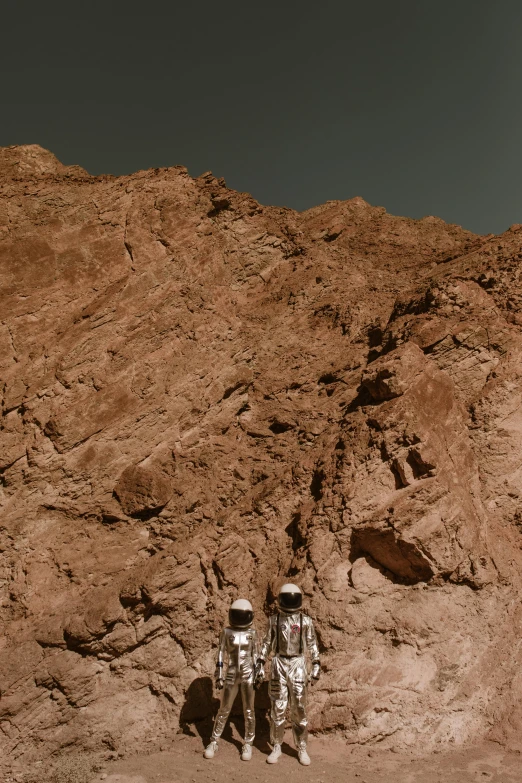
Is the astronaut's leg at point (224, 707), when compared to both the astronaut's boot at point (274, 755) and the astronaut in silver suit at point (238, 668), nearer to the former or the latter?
the astronaut in silver suit at point (238, 668)

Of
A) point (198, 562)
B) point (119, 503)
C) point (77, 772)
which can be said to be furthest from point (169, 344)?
point (77, 772)

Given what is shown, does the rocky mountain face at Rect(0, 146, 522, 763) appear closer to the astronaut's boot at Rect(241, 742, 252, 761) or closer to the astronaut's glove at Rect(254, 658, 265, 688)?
the astronaut's glove at Rect(254, 658, 265, 688)

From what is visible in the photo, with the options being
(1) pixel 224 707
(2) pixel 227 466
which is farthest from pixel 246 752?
(2) pixel 227 466

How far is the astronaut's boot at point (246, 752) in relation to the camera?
577 centimetres

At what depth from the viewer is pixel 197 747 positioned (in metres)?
6.07

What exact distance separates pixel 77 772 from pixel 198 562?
8.29 feet

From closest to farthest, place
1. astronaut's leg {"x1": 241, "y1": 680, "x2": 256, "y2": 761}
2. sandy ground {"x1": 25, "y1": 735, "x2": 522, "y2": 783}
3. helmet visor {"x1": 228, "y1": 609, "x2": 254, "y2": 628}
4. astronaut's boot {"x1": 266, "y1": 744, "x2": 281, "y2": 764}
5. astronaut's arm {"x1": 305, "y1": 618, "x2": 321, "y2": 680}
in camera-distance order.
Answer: sandy ground {"x1": 25, "y1": 735, "x2": 522, "y2": 783}, astronaut's boot {"x1": 266, "y1": 744, "x2": 281, "y2": 764}, astronaut's leg {"x1": 241, "y1": 680, "x2": 256, "y2": 761}, astronaut's arm {"x1": 305, "y1": 618, "x2": 321, "y2": 680}, helmet visor {"x1": 228, "y1": 609, "x2": 254, "y2": 628}

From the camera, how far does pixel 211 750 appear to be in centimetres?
584

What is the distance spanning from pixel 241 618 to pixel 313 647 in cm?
87

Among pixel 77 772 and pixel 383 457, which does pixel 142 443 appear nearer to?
pixel 383 457

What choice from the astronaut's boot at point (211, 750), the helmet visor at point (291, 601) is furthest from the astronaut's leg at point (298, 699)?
the astronaut's boot at point (211, 750)

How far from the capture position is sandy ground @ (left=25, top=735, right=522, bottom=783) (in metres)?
5.43

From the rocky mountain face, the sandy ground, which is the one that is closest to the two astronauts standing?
the sandy ground

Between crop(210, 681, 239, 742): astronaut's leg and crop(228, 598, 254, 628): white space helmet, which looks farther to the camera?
crop(228, 598, 254, 628): white space helmet
